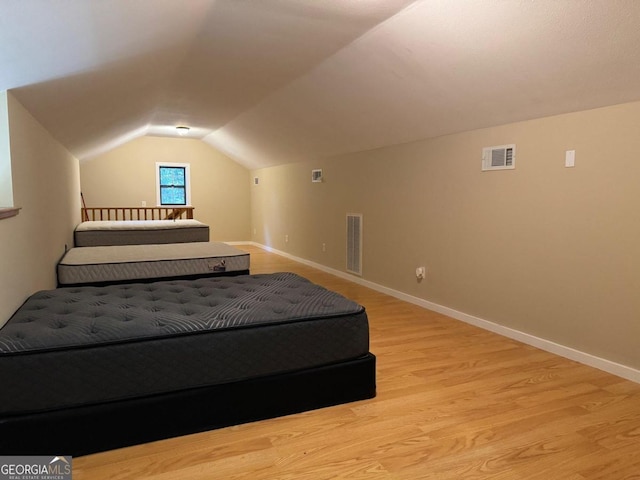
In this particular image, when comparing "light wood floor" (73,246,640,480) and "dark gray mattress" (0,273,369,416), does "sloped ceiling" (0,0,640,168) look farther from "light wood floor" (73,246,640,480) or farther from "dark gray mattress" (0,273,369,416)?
"light wood floor" (73,246,640,480)

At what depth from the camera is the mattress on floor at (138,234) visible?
526 centimetres

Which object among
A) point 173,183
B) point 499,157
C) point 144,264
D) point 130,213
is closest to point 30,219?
point 144,264

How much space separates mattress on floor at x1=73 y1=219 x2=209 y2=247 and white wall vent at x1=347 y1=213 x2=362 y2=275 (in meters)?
1.94

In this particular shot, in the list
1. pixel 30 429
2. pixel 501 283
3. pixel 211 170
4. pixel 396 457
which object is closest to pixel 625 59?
pixel 501 283

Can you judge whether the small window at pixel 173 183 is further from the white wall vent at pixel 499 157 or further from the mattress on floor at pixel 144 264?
the white wall vent at pixel 499 157

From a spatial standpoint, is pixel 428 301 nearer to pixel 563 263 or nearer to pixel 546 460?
pixel 563 263

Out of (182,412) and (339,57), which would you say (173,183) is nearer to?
(339,57)

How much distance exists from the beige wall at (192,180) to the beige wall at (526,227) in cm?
445

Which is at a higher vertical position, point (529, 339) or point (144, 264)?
point (144, 264)

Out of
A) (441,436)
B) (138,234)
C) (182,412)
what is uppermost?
(138,234)

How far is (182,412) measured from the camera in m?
1.91

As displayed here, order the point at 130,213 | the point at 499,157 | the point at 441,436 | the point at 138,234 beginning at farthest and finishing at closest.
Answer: the point at 130,213 → the point at 138,234 → the point at 499,157 → the point at 441,436

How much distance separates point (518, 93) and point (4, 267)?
10.5ft

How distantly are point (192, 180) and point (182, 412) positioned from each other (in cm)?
735
